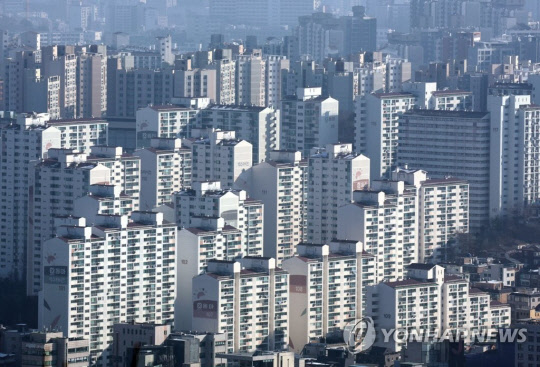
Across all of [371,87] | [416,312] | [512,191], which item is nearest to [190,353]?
[416,312]

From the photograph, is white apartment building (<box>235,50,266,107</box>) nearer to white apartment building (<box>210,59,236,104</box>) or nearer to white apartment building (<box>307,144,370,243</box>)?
white apartment building (<box>210,59,236,104</box>)

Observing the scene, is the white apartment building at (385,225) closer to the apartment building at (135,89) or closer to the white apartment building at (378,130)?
the white apartment building at (378,130)

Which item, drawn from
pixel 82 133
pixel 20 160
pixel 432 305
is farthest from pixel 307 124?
pixel 432 305

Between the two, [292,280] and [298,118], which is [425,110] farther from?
[292,280]

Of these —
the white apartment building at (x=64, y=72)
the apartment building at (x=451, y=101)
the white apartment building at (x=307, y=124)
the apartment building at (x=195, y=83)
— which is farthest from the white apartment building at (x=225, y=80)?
the white apartment building at (x=307, y=124)

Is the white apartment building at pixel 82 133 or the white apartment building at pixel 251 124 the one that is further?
the white apartment building at pixel 251 124
